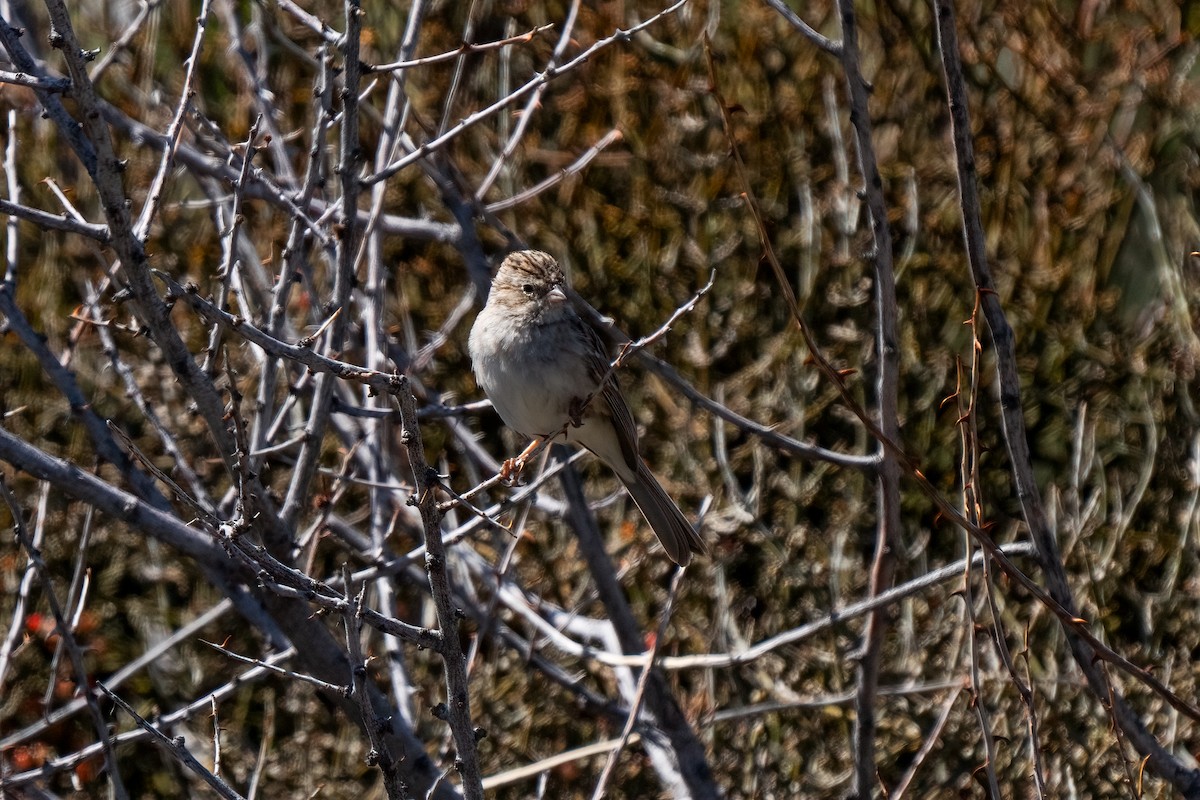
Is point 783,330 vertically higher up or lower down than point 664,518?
higher up

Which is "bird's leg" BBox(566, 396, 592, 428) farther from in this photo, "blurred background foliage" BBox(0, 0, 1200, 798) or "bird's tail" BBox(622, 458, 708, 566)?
"blurred background foliage" BBox(0, 0, 1200, 798)

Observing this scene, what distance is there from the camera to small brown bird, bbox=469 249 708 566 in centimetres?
418

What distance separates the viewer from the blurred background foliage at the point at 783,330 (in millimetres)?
5168

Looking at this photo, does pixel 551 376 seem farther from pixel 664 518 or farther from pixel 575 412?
pixel 664 518

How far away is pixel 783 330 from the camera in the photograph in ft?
18.6

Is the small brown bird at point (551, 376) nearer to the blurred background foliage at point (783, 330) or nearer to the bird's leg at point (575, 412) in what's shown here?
the bird's leg at point (575, 412)

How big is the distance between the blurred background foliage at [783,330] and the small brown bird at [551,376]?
3.20 feet

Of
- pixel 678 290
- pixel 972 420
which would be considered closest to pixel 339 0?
pixel 678 290

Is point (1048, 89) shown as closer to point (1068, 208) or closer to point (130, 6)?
point (1068, 208)

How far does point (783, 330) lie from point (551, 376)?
179cm

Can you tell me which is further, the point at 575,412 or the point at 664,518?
the point at 664,518

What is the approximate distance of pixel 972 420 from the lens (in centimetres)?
241

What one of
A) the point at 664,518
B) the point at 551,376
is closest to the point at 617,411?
the point at 551,376

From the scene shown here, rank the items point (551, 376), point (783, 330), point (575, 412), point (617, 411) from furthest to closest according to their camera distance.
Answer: point (783, 330), point (617, 411), point (551, 376), point (575, 412)
